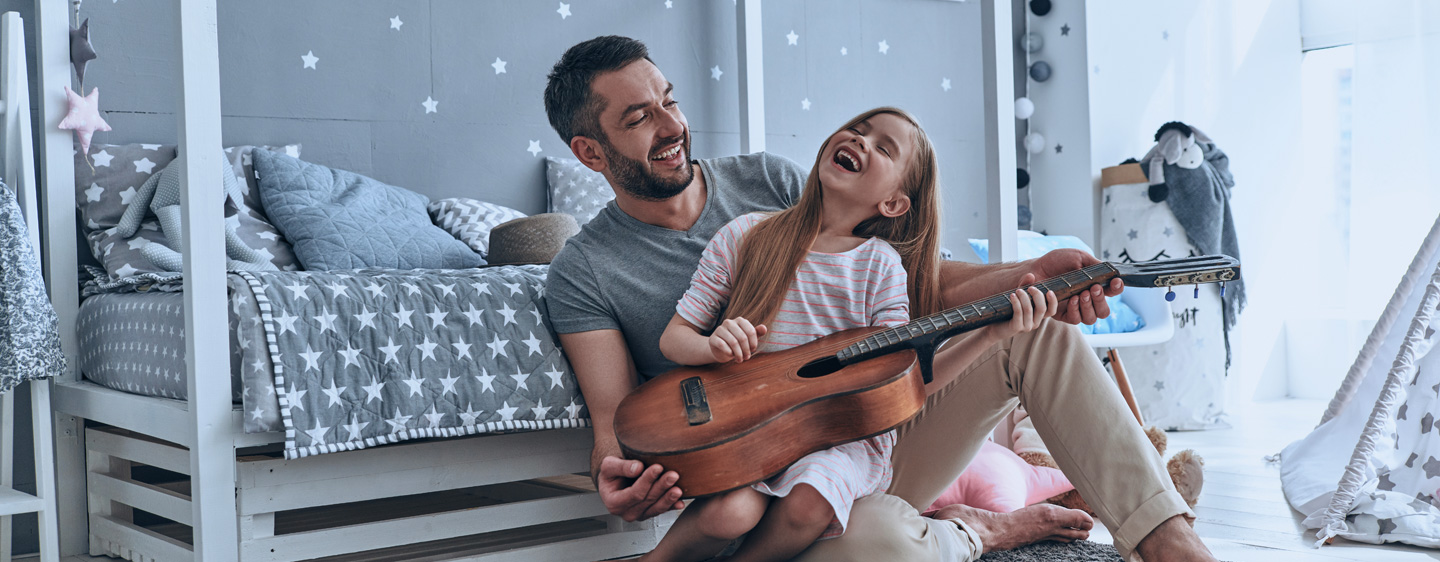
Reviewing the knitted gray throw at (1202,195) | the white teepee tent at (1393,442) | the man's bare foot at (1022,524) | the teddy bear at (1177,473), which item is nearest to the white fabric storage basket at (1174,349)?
the knitted gray throw at (1202,195)

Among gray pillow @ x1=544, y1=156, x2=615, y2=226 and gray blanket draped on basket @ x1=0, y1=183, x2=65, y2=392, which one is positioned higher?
gray pillow @ x1=544, y1=156, x2=615, y2=226

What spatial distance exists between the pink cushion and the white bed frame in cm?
40

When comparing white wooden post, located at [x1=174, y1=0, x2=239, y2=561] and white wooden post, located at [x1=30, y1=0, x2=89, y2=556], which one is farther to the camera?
white wooden post, located at [x1=30, y1=0, x2=89, y2=556]

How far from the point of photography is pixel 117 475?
76.2 inches

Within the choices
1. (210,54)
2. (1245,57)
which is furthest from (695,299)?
(1245,57)

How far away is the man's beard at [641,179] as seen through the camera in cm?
158

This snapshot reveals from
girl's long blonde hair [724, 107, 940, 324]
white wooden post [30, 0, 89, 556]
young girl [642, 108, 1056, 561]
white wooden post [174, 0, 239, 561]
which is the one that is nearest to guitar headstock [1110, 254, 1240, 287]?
young girl [642, 108, 1056, 561]

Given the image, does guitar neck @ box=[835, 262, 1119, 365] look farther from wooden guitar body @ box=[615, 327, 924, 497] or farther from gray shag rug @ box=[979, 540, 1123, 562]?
gray shag rug @ box=[979, 540, 1123, 562]

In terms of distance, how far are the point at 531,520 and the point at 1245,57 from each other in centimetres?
341

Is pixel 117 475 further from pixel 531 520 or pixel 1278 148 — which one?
pixel 1278 148

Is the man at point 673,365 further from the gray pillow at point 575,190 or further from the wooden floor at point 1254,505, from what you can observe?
the gray pillow at point 575,190

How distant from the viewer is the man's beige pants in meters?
1.32

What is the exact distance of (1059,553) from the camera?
1692 millimetres

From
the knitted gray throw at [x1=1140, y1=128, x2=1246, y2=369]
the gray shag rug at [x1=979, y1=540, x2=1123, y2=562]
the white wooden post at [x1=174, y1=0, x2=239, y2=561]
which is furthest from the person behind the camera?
the knitted gray throw at [x1=1140, y1=128, x2=1246, y2=369]
